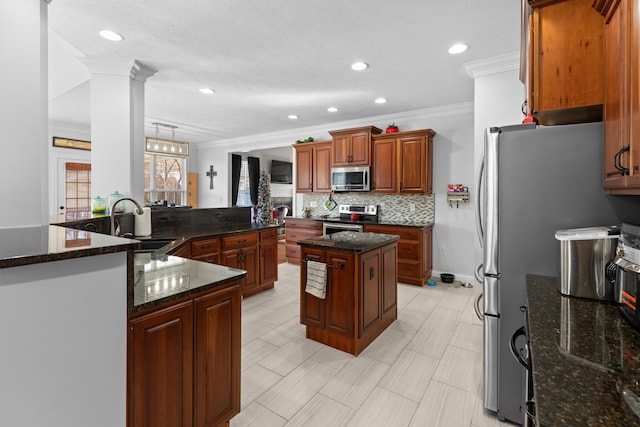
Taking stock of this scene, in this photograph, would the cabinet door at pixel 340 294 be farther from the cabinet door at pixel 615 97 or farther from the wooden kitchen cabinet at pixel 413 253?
the wooden kitchen cabinet at pixel 413 253

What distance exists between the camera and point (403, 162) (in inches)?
192

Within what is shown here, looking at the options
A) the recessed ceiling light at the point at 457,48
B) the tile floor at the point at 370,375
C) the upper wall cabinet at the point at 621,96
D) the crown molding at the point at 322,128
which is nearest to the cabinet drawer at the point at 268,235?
the tile floor at the point at 370,375

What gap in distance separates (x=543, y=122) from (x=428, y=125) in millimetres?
3207

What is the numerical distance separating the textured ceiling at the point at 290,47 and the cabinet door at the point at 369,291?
78.0 inches

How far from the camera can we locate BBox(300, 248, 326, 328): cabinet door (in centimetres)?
277

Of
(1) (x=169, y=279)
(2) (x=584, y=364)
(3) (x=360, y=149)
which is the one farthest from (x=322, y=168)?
(2) (x=584, y=364)

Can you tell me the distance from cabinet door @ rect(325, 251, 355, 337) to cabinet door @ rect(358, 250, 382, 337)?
79 millimetres

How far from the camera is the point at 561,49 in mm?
1597

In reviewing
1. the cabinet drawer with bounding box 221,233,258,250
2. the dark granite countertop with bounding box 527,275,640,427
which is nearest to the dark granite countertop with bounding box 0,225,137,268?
the dark granite countertop with bounding box 527,275,640,427

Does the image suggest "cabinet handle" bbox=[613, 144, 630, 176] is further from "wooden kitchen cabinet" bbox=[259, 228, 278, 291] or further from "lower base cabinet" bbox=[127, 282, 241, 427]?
"wooden kitchen cabinet" bbox=[259, 228, 278, 291]

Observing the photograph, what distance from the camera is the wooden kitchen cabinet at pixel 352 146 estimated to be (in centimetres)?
514

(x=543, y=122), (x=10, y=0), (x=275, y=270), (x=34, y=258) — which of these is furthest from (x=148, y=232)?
(x=543, y=122)

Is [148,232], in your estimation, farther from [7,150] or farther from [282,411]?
[282,411]

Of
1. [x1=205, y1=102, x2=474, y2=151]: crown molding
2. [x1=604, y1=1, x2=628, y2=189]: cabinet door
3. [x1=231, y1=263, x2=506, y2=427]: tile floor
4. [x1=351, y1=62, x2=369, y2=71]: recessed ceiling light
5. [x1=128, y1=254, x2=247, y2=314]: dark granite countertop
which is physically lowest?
[x1=231, y1=263, x2=506, y2=427]: tile floor
